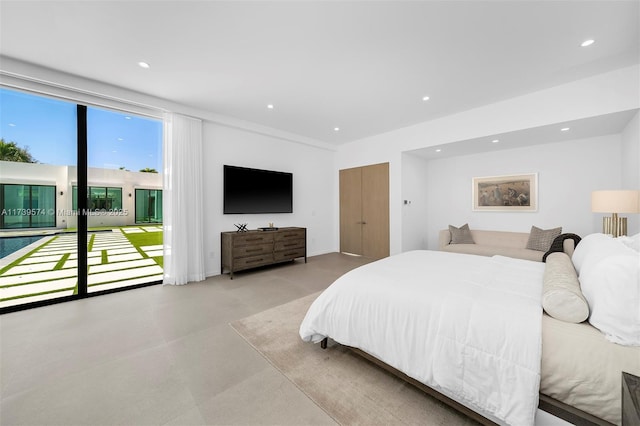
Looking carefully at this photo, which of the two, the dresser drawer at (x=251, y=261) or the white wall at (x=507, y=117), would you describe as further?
the dresser drawer at (x=251, y=261)

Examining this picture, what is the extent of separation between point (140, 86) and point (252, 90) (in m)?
1.54

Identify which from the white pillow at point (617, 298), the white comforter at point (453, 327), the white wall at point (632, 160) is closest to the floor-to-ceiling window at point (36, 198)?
the white comforter at point (453, 327)

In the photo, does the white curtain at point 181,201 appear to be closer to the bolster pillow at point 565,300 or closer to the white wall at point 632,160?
the bolster pillow at point 565,300

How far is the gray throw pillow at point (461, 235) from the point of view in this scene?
504 centimetres

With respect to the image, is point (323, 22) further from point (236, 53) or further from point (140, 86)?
point (140, 86)

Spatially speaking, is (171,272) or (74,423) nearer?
(74,423)

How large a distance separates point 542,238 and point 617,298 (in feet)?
12.7

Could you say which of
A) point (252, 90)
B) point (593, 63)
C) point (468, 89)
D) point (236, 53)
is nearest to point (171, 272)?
point (252, 90)

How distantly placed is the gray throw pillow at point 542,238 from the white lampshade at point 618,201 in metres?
1.57

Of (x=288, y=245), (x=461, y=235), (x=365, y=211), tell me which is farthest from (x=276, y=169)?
(x=461, y=235)

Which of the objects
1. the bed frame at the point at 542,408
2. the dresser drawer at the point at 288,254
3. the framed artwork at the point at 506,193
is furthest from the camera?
the dresser drawer at the point at 288,254

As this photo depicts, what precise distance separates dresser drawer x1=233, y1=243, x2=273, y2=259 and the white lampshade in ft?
15.6

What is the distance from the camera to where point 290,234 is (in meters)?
5.17

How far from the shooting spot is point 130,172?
3.82 m
